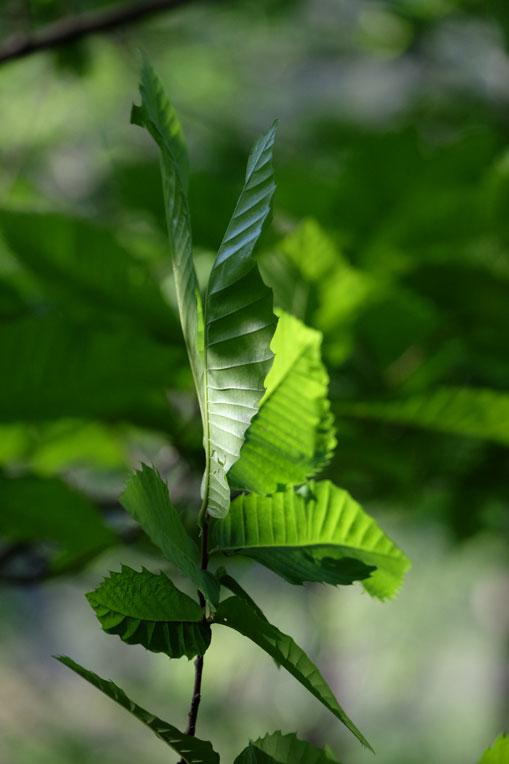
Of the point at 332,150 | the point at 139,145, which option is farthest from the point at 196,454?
the point at 139,145

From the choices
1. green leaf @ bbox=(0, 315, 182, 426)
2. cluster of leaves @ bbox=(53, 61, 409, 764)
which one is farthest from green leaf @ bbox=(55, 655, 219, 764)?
green leaf @ bbox=(0, 315, 182, 426)

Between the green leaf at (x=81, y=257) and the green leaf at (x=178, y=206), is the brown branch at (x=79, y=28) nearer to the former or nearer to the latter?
the green leaf at (x=81, y=257)

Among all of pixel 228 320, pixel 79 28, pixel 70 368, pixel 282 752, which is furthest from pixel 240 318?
pixel 79 28

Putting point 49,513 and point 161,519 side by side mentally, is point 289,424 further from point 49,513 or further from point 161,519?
point 49,513

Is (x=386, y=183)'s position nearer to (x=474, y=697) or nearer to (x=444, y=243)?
(x=444, y=243)

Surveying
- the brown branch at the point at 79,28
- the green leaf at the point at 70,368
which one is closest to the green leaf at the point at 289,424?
the green leaf at the point at 70,368

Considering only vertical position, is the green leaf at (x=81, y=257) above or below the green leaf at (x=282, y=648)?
above
